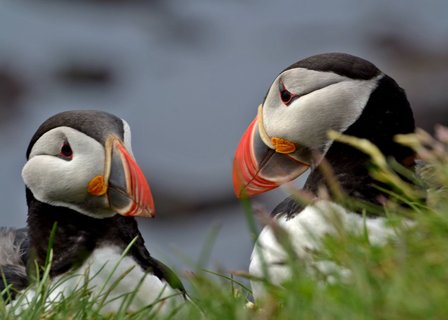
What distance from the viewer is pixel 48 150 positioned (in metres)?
4.64

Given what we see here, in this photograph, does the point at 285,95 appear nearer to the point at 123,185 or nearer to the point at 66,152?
the point at 123,185

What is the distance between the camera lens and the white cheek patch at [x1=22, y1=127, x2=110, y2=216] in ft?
14.8

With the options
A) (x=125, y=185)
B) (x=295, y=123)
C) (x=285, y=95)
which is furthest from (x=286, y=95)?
(x=125, y=185)

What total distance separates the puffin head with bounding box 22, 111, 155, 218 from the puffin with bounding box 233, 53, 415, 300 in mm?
388

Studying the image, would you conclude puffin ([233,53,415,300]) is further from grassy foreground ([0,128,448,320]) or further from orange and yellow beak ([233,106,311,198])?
grassy foreground ([0,128,448,320])

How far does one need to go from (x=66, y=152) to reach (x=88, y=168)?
156 mm

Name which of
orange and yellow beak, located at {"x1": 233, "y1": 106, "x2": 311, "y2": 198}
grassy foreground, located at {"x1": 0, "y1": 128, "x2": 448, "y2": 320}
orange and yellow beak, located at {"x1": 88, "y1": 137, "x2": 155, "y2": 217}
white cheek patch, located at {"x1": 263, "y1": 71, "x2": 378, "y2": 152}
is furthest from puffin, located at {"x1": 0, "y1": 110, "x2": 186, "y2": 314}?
grassy foreground, located at {"x1": 0, "y1": 128, "x2": 448, "y2": 320}

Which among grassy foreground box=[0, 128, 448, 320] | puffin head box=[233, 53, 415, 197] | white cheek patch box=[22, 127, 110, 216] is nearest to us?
grassy foreground box=[0, 128, 448, 320]

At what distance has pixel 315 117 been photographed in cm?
432

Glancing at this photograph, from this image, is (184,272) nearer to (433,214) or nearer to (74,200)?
(433,214)

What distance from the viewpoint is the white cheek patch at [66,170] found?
14.8 feet

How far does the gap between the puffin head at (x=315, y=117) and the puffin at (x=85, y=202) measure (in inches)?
16.5

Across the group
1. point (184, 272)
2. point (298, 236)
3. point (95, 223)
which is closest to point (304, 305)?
point (184, 272)

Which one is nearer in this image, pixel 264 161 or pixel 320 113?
pixel 320 113
